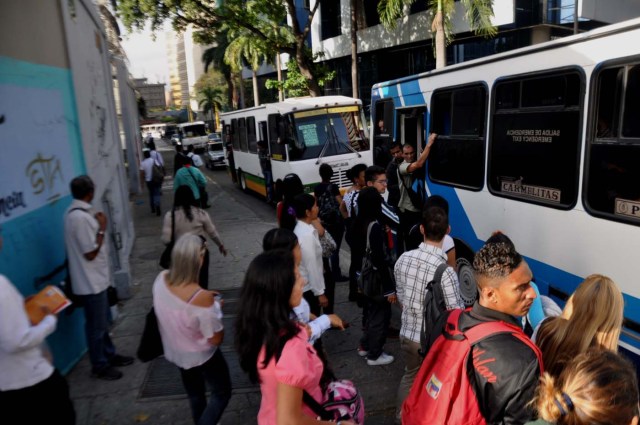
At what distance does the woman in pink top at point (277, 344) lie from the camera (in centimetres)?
215

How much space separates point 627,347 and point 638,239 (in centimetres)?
84

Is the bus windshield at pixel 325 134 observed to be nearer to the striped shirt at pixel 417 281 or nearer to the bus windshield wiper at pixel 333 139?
the bus windshield wiper at pixel 333 139

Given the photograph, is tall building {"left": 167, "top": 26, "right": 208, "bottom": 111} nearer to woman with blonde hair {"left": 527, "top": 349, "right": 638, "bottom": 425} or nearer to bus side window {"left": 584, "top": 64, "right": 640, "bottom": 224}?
bus side window {"left": 584, "top": 64, "right": 640, "bottom": 224}

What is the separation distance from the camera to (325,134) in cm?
1230

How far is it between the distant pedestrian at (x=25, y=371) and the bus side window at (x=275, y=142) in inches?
378

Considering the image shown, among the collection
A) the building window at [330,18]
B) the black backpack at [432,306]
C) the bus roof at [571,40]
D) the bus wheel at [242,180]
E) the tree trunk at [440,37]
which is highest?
the building window at [330,18]

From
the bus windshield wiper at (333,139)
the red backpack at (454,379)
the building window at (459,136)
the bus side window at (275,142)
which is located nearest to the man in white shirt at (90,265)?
the red backpack at (454,379)

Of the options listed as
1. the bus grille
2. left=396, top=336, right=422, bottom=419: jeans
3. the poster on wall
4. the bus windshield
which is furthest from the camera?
the bus windshield

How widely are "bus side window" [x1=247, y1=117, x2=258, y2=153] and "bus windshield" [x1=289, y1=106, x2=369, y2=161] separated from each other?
3.67m

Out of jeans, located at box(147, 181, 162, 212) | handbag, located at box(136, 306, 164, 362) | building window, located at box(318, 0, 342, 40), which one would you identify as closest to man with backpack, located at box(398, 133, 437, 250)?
handbag, located at box(136, 306, 164, 362)

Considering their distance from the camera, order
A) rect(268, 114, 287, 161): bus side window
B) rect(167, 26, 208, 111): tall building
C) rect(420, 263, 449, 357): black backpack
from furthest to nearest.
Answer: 1. rect(167, 26, 208, 111): tall building
2. rect(268, 114, 287, 161): bus side window
3. rect(420, 263, 449, 357): black backpack

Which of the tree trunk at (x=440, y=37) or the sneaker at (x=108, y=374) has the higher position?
the tree trunk at (x=440, y=37)

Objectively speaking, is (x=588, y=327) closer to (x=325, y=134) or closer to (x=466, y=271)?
(x=466, y=271)

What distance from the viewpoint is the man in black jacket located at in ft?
6.34
